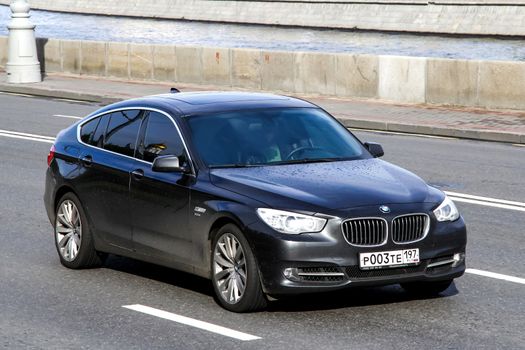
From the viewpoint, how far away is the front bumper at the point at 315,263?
866 centimetres

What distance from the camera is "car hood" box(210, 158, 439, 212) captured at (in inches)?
348

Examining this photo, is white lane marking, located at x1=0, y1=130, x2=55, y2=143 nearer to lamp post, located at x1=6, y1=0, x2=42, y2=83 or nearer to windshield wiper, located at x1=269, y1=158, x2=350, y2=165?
lamp post, located at x1=6, y1=0, x2=42, y2=83

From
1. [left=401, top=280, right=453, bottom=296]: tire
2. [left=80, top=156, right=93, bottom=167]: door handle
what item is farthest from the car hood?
[left=80, top=156, right=93, bottom=167]: door handle

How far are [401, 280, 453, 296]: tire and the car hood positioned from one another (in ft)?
2.16

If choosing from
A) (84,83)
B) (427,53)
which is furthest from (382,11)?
(84,83)

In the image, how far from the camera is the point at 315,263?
342 inches

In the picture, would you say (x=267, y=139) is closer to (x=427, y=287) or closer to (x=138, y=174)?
(x=138, y=174)

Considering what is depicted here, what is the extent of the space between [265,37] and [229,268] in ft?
245

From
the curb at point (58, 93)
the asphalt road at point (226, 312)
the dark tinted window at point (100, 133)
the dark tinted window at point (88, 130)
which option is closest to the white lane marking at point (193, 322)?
the asphalt road at point (226, 312)

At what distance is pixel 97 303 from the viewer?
9.49 m

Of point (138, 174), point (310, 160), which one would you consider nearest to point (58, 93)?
point (138, 174)

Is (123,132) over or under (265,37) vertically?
over

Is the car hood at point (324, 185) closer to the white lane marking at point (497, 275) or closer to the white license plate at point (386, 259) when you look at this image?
the white license plate at point (386, 259)

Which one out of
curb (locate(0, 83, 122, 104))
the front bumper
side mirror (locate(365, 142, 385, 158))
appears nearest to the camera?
the front bumper
